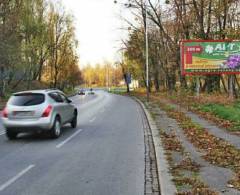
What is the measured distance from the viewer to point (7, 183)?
7.86 meters

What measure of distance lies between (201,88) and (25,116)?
1302 inches

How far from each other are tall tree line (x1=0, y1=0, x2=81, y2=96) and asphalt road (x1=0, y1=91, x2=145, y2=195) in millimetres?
24351

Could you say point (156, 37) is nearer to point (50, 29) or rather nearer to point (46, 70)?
point (50, 29)

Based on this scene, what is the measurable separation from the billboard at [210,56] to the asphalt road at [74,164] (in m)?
15.8

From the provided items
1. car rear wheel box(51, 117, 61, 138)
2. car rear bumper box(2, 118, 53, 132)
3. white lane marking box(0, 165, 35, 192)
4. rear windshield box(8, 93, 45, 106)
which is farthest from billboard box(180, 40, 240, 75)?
white lane marking box(0, 165, 35, 192)

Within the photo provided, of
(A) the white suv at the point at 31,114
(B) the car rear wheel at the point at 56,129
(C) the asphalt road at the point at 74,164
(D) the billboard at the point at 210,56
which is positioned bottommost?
(C) the asphalt road at the point at 74,164

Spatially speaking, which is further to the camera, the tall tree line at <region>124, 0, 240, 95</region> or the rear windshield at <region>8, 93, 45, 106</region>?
the tall tree line at <region>124, 0, 240, 95</region>

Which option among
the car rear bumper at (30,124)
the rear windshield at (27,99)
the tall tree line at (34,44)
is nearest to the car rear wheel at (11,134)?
the car rear bumper at (30,124)

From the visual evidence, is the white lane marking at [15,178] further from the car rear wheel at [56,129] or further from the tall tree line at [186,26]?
the tall tree line at [186,26]

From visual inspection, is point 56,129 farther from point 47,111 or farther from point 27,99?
point 27,99

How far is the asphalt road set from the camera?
7410 mm

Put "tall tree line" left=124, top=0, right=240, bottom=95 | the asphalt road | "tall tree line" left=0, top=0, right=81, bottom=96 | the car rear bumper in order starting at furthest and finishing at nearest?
"tall tree line" left=0, top=0, right=81, bottom=96 → "tall tree line" left=124, top=0, right=240, bottom=95 → the car rear bumper → the asphalt road

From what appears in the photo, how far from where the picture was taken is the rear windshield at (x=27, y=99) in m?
14.1

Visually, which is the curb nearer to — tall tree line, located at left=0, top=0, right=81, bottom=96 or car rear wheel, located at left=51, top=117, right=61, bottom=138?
car rear wheel, located at left=51, top=117, right=61, bottom=138
